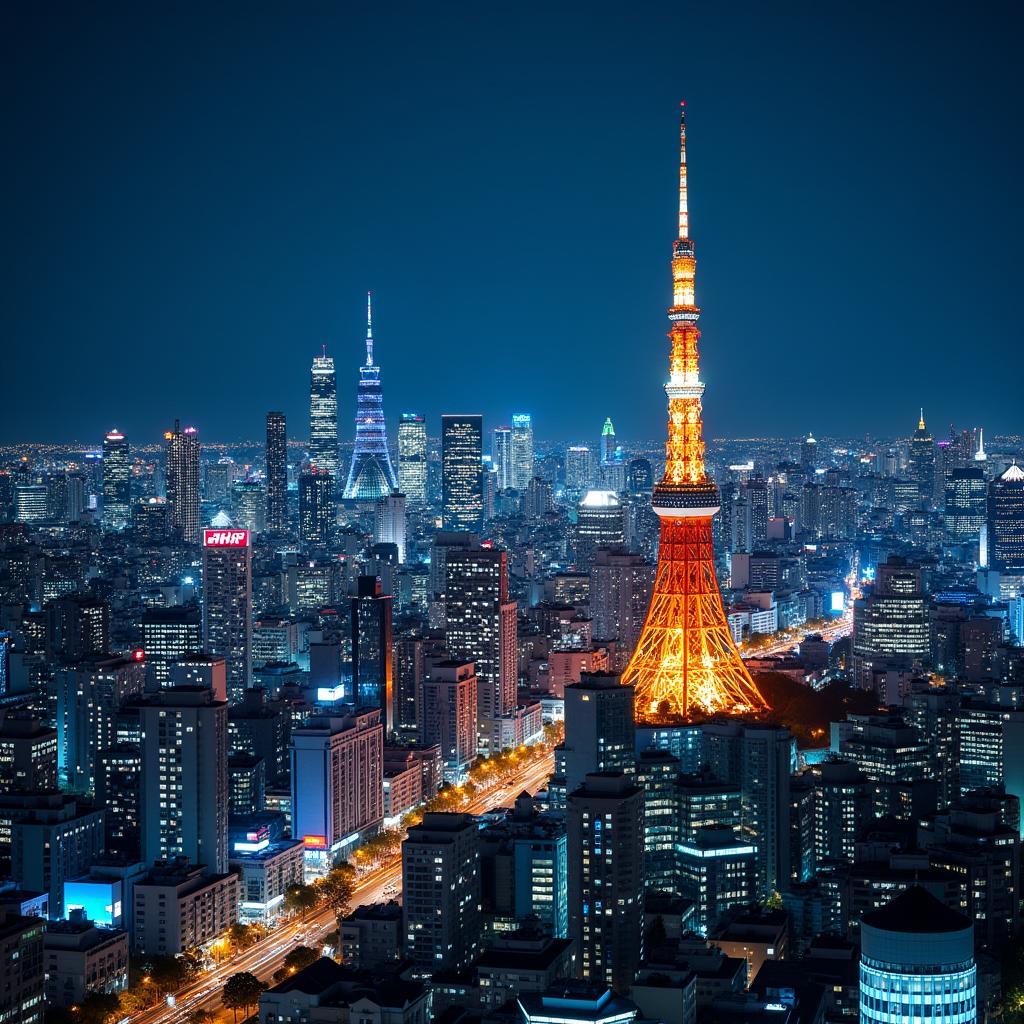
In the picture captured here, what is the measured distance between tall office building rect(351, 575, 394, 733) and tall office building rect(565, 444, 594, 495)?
118 ft

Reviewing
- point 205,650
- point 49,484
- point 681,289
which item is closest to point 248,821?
point 681,289

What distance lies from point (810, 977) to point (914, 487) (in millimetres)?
43402

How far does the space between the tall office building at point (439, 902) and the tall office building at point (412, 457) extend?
140 ft

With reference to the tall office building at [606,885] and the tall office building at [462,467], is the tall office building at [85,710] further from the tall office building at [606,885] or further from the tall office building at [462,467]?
the tall office building at [462,467]

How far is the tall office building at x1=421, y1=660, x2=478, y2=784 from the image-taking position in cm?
2462

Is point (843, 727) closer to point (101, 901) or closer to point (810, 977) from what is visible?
point (810, 977)

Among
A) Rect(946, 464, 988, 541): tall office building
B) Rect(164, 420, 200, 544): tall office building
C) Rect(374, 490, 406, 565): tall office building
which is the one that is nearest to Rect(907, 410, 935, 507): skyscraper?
Rect(946, 464, 988, 541): tall office building

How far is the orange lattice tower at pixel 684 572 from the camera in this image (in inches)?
885

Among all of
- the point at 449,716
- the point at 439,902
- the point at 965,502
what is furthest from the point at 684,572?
the point at 965,502

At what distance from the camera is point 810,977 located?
13.6m

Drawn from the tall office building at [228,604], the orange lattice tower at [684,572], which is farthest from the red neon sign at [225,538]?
the orange lattice tower at [684,572]

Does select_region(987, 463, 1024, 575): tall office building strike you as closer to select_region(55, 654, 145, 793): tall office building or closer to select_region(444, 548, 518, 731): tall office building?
select_region(444, 548, 518, 731): tall office building

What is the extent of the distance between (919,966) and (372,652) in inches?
559

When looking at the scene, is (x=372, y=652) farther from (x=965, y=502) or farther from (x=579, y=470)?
(x=579, y=470)
